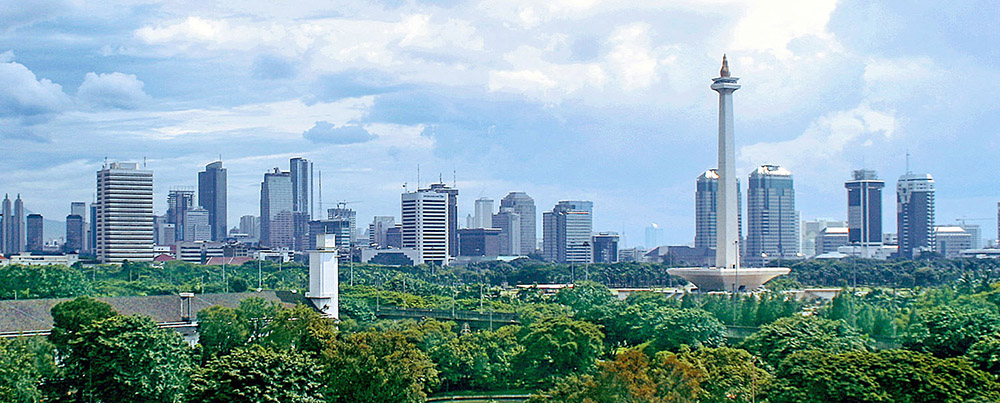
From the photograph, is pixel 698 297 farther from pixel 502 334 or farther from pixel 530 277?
pixel 530 277

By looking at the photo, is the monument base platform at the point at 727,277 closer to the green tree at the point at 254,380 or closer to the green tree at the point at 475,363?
the green tree at the point at 475,363

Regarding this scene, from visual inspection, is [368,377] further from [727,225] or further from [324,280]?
[727,225]

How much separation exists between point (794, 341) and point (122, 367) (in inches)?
906

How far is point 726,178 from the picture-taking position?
299 ft

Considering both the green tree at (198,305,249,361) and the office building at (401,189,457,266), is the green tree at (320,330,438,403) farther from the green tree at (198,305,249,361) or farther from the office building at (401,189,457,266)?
the office building at (401,189,457,266)

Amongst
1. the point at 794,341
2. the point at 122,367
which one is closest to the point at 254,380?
the point at 122,367

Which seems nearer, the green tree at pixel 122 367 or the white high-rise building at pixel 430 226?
the green tree at pixel 122 367

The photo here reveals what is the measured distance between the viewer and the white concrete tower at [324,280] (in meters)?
60.9

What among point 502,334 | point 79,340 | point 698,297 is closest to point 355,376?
point 79,340

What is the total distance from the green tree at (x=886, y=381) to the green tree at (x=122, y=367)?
1924cm

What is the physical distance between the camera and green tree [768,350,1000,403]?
31.4 meters

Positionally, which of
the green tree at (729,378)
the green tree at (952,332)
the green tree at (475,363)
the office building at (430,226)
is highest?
the office building at (430,226)

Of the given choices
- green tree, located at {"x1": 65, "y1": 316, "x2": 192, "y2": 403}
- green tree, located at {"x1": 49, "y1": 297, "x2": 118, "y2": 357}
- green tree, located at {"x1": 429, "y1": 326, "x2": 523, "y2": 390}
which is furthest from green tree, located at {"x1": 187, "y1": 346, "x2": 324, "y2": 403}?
green tree, located at {"x1": 429, "y1": 326, "x2": 523, "y2": 390}

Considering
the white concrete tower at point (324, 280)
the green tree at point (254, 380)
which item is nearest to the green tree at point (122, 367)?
the green tree at point (254, 380)
